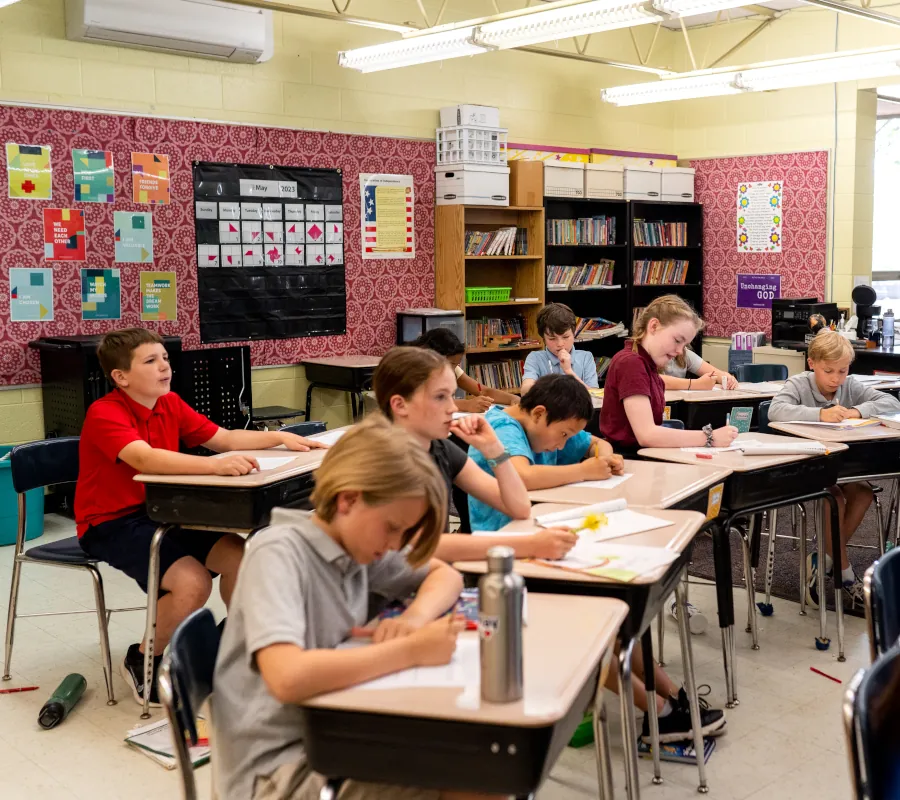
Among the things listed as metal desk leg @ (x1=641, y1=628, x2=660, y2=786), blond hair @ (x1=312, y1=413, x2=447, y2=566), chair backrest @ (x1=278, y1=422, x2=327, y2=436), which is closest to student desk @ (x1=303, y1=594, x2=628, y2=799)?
blond hair @ (x1=312, y1=413, x2=447, y2=566)

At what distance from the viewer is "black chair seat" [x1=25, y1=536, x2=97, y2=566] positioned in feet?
10.9

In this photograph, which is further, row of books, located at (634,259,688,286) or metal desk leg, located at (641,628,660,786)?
row of books, located at (634,259,688,286)

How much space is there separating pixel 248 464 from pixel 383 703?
1790 millimetres

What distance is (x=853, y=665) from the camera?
142 inches

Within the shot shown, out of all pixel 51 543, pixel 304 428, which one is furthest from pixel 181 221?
pixel 51 543

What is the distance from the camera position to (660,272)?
30.2 ft

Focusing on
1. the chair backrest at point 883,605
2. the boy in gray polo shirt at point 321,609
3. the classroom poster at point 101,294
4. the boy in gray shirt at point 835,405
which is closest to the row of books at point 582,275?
the classroom poster at point 101,294

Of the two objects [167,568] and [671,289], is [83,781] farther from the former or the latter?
[671,289]

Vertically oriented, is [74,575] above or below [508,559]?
below

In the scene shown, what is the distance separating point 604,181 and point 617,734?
624cm

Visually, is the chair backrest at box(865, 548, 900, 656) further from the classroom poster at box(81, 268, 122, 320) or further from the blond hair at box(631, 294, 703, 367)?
the classroom poster at box(81, 268, 122, 320)

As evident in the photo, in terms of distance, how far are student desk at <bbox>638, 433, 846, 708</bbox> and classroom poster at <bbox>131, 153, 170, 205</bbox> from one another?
384 centimetres

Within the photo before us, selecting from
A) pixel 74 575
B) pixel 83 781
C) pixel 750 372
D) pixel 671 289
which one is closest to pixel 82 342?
pixel 74 575

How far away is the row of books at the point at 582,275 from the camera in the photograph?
830 centimetres
